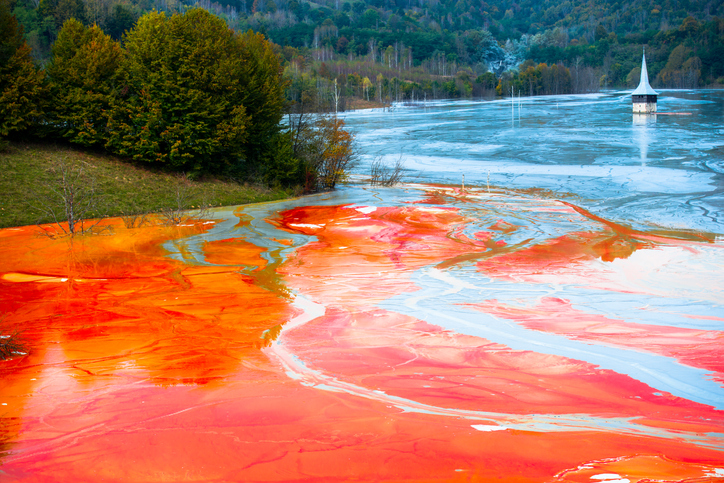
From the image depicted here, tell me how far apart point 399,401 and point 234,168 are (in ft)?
81.3

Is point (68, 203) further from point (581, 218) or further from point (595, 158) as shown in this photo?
point (595, 158)

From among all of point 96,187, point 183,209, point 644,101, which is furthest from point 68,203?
point 644,101

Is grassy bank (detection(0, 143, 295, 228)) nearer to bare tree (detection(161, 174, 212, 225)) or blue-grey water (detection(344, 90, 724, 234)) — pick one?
bare tree (detection(161, 174, 212, 225))

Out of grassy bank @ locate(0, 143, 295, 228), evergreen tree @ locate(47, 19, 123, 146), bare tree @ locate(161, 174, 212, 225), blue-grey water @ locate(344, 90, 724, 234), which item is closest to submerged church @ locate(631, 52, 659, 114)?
blue-grey water @ locate(344, 90, 724, 234)

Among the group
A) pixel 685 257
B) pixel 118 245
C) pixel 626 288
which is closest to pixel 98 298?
pixel 118 245

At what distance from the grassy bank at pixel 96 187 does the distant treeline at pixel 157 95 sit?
3.10 ft

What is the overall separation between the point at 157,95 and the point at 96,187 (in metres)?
6.06

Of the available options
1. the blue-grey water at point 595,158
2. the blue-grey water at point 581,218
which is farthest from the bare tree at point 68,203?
the blue-grey water at point 595,158

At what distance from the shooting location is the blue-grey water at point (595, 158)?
83.7 feet

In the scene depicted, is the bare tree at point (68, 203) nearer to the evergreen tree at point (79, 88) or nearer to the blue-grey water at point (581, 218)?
the evergreen tree at point (79, 88)

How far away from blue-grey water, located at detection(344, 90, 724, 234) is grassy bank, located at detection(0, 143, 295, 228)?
13.1 metres

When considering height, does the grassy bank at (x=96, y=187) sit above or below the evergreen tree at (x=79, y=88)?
below

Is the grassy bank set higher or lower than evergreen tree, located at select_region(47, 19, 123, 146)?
lower

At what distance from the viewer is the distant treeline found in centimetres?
2755
